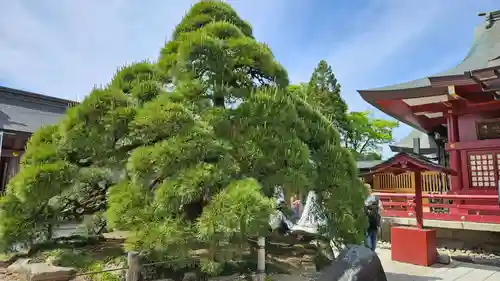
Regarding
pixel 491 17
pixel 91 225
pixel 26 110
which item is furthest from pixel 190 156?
pixel 26 110

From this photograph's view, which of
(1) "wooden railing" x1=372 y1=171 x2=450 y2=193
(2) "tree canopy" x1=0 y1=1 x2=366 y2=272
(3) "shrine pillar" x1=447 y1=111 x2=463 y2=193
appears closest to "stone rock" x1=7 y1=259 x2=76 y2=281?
(2) "tree canopy" x1=0 y1=1 x2=366 y2=272

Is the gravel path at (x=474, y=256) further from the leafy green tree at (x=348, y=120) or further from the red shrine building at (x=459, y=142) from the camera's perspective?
the leafy green tree at (x=348, y=120)

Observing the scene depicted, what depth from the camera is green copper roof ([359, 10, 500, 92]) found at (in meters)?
7.47

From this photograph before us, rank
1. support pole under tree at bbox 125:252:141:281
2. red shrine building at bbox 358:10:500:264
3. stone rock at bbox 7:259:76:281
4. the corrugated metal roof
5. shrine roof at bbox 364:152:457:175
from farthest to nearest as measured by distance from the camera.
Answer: the corrugated metal roof → red shrine building at bbox 358:10:500:264 → shrine roof at bbox 364:152:457:175 → stone rock at bbox 7:259:76:281 → support pole under tree at bbox 125:252:141:281

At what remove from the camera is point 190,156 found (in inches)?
112

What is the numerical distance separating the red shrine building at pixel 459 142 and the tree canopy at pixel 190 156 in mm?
2641

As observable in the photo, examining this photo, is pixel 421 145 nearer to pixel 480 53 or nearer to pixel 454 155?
pixel 480 53

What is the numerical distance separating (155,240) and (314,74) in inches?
785

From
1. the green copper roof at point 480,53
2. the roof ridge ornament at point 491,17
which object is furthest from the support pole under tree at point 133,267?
the roof ridge ornament at point 491,17

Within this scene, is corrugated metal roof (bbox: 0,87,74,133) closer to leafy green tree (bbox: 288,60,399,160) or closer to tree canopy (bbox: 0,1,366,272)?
tree canopy (bbox: 0,1,366,272)

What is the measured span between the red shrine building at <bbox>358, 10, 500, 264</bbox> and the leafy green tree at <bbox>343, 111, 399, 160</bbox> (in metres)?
12.8

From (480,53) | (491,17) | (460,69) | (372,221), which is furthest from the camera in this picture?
(491,17)

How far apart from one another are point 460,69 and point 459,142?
65.4 inches

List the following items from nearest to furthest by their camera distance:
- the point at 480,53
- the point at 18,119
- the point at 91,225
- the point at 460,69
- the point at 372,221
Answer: the point at 91,225 < the point at 372,221 < the point at 460,69 < the point at 480,53 < the point at 18,119
